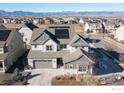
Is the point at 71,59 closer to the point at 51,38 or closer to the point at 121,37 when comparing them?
the point at 51,38

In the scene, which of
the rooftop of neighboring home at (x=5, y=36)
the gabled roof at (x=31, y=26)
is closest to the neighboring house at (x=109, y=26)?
the gabled roof at (x=31, y=26)

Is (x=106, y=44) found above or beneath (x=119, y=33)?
beneath

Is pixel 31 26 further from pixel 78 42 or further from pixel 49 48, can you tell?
pixel 78 42

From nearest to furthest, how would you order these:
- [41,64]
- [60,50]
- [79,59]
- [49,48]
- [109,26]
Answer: [79,59], [41,64], [60,50], [49,48], [109,26]

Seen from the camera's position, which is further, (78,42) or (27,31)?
(27,31)

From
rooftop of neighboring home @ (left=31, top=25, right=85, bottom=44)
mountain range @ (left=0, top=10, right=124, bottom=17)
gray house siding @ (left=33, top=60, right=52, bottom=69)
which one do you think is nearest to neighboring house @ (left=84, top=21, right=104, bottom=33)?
rooftop of neighboring home @ (left=31, top=25, right=85, bottom=44)

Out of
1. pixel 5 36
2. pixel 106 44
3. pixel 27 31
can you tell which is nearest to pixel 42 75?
pixel 5 36
